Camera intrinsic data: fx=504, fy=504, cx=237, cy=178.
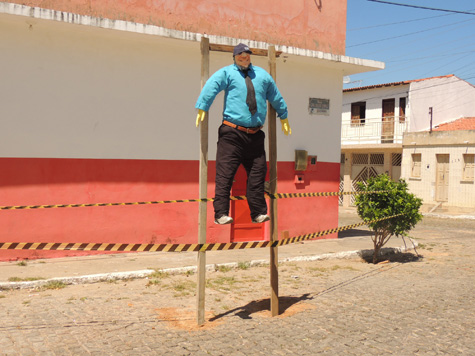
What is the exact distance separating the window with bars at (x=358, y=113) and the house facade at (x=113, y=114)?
1733 cm

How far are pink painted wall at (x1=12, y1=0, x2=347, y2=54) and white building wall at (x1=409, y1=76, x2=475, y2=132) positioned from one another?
597 inches

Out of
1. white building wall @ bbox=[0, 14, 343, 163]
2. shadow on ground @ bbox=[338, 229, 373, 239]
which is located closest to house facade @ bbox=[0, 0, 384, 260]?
white building wall @ bbox=[0, 14, 343, 163]

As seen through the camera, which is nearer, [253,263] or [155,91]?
[253,263]

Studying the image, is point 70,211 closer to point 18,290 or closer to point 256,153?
point 18,290

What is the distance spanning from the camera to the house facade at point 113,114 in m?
8.75

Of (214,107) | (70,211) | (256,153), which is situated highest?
(214,107)

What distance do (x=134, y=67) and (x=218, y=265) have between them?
4125 mm

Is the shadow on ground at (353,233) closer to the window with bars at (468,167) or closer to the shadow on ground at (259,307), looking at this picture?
the shadow on ground at (259,307)

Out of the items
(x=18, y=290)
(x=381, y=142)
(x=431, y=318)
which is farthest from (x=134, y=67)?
(x=381, y=142)

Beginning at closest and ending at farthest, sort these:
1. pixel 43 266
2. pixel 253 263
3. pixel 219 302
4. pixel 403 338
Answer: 1. pixel 403 338
2. pixel 219 302
3. pixel 43 266
4. pixel 253 263

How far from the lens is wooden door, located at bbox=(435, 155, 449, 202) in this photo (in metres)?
23.2

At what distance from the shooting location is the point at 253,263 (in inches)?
360

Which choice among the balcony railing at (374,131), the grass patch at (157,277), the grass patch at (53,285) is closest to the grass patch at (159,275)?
the grass patch at (157,277)

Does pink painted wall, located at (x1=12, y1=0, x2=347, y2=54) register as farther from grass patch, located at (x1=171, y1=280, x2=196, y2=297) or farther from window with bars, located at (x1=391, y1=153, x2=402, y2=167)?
window with bars, located at (x1=391, y1=153, x2=402, y2=167)
